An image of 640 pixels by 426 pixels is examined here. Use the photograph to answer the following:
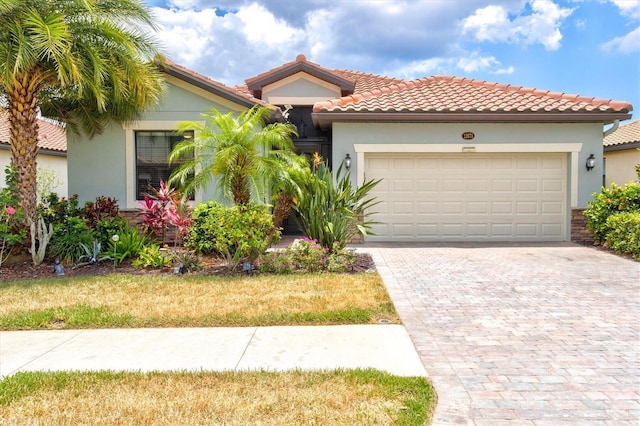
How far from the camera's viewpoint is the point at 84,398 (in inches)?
146

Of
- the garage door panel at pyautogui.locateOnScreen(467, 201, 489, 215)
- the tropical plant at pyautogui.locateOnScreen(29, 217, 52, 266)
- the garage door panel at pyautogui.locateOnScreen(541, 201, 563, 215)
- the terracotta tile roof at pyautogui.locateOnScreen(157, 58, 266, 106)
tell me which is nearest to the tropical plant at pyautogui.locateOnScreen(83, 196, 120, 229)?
the tropical plant at pyautogui.locateOnScreen(29, 217, 52, 266)

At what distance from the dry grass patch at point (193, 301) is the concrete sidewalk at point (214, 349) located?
266 mm

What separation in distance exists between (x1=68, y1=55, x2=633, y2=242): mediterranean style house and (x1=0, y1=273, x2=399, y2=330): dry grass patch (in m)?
4.56

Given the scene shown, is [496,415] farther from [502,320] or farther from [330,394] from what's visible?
[502,320]

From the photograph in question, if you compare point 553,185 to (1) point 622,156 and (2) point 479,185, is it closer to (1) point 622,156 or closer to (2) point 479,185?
(2) point 479,185

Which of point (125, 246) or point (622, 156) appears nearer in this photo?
point (125, 246)

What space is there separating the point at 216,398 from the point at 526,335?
3.45 m

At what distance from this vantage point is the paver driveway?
3.54 meters

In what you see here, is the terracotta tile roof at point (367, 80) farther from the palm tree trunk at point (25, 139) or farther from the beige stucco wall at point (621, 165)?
the palm tree trunk at point (25, 139)

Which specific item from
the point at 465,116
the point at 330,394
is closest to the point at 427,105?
the point at 465,116

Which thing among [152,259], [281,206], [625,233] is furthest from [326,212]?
[625,233]

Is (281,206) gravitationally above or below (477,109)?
below

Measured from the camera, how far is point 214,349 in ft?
15.8

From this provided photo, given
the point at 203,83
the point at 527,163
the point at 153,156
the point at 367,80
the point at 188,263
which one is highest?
the point at 367,80
